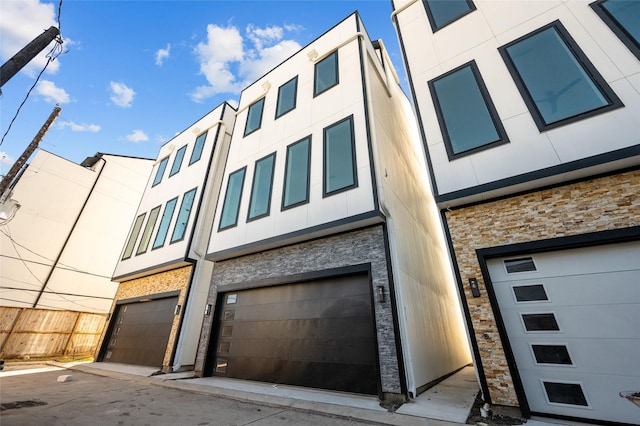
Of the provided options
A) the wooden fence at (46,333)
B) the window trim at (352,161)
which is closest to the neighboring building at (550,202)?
the window trim at (352,161)

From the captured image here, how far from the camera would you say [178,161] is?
12742 millimetres

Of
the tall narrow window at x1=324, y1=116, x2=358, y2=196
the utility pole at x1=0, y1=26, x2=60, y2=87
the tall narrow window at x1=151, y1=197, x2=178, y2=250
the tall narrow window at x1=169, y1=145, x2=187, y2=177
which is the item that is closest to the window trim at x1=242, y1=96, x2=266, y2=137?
the tall narrow window at x1=324, y1=116, x2=358, y2=196

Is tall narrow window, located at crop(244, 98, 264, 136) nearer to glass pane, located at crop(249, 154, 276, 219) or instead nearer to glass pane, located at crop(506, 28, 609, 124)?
glass pane, located at crop(249, 154, 276, 219)

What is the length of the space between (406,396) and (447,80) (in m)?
6.69

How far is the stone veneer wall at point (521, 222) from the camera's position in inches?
148

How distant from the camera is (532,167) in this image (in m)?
4.33

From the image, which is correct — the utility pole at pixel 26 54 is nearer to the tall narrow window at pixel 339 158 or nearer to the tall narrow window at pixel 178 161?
the tall narrow window at pixel 339 158

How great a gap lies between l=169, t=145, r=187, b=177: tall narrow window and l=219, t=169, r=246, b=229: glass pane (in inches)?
199

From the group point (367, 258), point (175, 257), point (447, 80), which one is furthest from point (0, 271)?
point (447, 80)

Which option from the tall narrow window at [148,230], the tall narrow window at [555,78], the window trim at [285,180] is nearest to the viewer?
the tall narrow window at [555,78]

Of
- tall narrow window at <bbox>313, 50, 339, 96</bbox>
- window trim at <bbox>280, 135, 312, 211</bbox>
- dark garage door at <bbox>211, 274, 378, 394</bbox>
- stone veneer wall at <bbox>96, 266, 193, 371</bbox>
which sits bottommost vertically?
dark garage door at <bbox>211, 274, 378, 394</bbox>

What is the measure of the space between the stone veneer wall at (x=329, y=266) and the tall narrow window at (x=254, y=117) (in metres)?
5.01

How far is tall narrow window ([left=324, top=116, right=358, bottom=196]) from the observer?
20.2ft

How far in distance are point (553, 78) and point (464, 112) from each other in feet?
4.97
